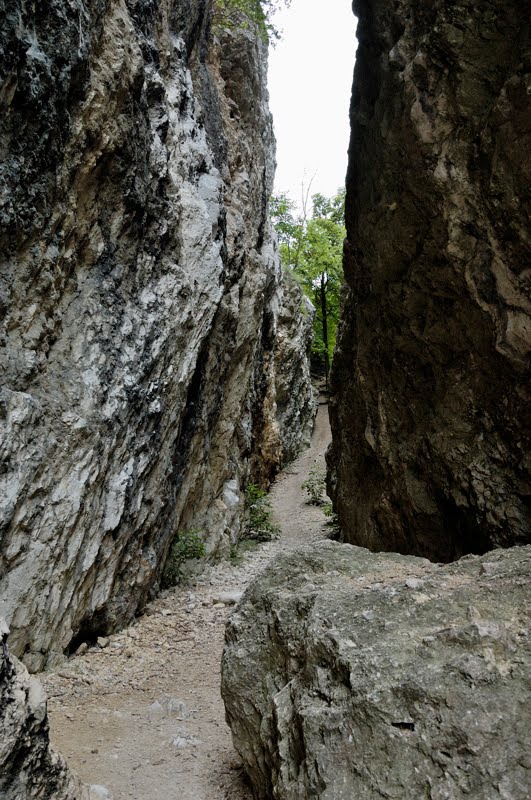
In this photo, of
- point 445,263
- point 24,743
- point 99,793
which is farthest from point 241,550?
point 24,743

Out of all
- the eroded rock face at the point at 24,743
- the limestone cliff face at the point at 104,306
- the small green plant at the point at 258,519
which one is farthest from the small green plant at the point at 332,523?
the eroded rock face at the point at 24,743

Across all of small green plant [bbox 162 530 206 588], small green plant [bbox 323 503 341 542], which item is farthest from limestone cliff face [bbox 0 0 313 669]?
small green plant [bbox 323 503 341 542]

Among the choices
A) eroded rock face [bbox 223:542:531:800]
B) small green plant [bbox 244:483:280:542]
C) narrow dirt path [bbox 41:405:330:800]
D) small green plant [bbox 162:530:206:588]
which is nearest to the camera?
eroded rock face [bbox 223:542:531:800]

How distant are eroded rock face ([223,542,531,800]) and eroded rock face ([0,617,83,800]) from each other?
1.09m

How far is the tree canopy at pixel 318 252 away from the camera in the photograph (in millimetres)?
24797

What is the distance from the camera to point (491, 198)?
16.1ft

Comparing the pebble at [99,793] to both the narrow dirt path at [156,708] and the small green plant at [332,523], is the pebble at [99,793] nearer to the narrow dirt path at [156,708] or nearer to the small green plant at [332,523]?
the narrow dirt path at [156,708]

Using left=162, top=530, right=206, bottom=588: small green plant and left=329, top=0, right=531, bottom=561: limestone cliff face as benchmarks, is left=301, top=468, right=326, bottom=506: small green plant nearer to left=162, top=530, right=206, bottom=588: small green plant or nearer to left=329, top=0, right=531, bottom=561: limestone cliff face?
left=162, top=530, right=206, bottom=588: small green plant

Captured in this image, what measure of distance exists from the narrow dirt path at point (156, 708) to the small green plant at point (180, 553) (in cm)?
29

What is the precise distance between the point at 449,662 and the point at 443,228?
4319 mm

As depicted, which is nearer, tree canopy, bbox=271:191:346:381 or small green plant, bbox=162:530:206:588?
small green plant, bbox=162:530:206:588

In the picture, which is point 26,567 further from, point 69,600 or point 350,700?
point 350,700

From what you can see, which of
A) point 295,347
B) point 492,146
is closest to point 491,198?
point 492,146

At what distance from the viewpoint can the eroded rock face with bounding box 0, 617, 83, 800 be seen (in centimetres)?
265
